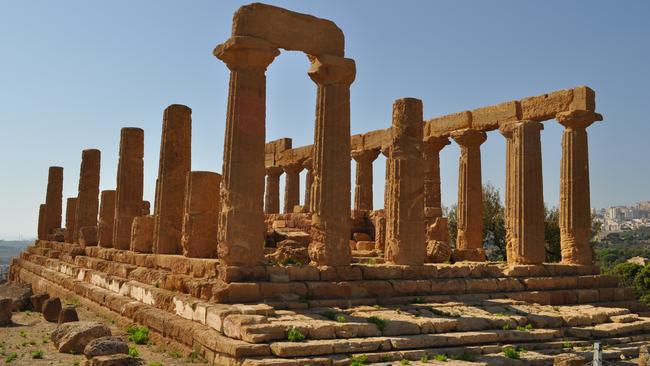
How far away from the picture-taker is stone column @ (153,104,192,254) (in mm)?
18688

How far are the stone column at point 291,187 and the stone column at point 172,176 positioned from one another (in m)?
13.2

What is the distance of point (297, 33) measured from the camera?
14945mm

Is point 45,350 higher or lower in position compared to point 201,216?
lower

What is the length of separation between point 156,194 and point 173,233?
1.74 m

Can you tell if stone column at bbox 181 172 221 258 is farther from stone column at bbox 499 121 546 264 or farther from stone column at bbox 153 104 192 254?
stone column at bbox 499 121 546 264

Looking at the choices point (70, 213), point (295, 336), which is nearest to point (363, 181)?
point (70, 213)

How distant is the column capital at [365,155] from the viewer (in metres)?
27.5

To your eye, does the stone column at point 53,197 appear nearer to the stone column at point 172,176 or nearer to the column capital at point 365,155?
the column capital at point 365,155

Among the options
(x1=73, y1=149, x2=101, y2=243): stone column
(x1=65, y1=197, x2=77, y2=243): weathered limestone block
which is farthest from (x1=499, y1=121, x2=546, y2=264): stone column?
(x1=65, y1=197, x2=77, y2=243): weathered limestone block

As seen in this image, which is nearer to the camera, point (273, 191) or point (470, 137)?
point (470, 137)

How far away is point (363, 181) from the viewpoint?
2827 cm

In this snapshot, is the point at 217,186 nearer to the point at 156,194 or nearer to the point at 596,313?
the point at 156,194

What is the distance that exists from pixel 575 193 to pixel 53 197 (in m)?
27.4

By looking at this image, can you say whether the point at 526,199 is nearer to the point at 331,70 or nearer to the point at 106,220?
the point at 331,70
